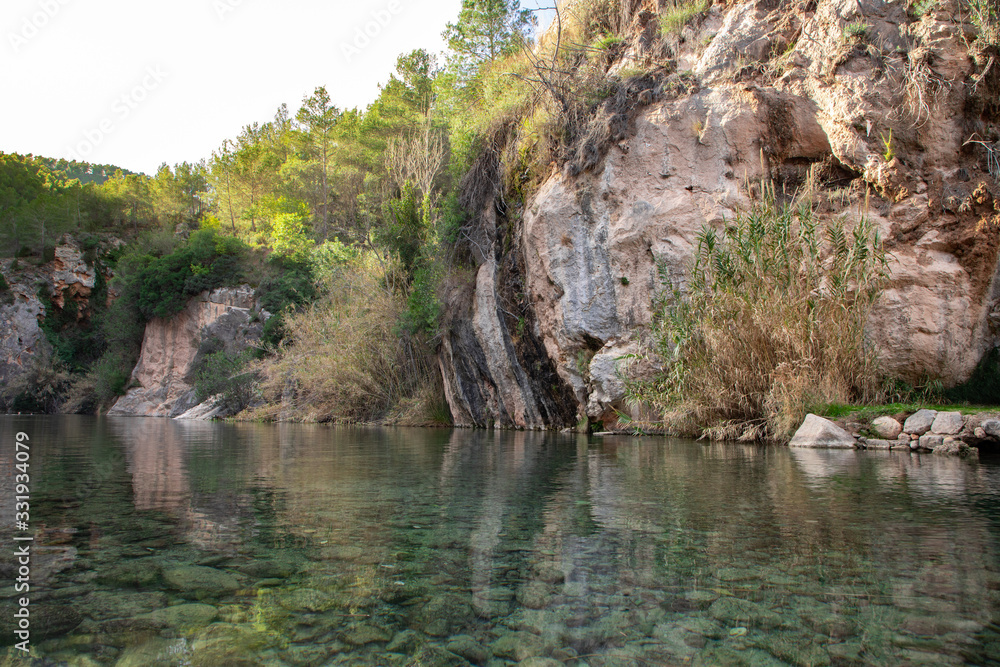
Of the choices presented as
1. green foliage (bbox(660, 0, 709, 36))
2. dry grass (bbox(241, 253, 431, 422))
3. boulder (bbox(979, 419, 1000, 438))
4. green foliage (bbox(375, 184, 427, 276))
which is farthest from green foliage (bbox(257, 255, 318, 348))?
boulder (bbox(979, 419, 1000, 438))

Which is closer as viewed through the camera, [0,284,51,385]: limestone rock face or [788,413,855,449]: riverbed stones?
[788,413,855,449]: riverbed stones

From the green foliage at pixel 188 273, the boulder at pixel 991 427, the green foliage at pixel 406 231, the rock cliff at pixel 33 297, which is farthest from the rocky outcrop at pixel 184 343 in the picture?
the boulder at pixel 991 427

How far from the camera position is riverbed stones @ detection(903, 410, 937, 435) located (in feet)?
27.9

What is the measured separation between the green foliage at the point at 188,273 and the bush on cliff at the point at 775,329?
30.9m

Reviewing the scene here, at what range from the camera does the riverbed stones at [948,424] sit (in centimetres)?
818

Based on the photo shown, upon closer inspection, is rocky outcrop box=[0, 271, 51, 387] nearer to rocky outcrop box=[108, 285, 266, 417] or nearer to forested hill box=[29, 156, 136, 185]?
rocky outcrop box=[108, 285, 266, 417]

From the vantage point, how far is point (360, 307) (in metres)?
21.8

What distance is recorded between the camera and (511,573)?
2.53 m

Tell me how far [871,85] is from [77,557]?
13.0 m

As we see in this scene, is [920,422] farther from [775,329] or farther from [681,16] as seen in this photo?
[681,16]

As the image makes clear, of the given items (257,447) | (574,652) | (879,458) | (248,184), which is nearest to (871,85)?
(879,458)

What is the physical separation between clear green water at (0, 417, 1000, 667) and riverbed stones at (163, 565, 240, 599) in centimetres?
1

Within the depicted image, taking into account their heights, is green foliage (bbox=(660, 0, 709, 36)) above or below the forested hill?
below

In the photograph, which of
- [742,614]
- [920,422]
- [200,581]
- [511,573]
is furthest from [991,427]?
[200,581]
